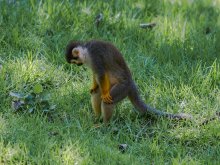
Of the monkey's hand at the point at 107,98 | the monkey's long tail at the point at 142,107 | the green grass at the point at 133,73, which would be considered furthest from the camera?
the monkey's long tail at the point at 142,107

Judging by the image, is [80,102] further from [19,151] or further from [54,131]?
[19,151]

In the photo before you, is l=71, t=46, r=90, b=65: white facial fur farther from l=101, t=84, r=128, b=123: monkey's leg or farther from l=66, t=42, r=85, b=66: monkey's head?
l=101, t=84, r=128, b=123: monkey's leg

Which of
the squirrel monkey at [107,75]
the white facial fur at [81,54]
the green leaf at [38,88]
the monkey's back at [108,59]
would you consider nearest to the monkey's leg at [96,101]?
the squirrel monkey at [107,75]

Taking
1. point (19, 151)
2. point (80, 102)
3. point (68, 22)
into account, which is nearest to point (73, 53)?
point (80, 102)

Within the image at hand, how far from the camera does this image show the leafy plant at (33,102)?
593cm

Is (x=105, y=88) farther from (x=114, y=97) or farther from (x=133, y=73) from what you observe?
(x=133, y=73)

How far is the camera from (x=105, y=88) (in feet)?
18.9

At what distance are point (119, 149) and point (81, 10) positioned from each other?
291 cm

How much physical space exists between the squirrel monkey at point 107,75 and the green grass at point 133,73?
18 cm

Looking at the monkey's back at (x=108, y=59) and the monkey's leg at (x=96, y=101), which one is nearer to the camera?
the monkey's back at (x=108, y=59)

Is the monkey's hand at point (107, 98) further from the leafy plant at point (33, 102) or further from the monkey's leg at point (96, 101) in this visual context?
the leafy plant at point (33, 102)

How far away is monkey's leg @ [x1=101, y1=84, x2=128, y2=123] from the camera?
226 inches

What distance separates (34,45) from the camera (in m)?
7.09

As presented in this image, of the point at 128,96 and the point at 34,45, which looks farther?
the point at 34,45
